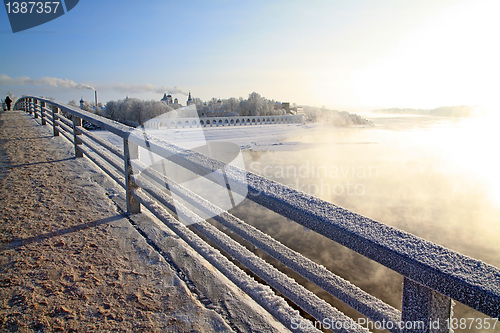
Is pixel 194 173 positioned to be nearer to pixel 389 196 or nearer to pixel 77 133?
pixel 77 133

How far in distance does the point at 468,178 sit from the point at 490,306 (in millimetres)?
15746

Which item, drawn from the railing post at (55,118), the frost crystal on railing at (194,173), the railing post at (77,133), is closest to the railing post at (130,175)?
the frost crystal on railing at (194,173)

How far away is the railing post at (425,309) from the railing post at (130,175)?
2.71 meters

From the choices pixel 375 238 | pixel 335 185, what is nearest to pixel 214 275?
pixel 375 238

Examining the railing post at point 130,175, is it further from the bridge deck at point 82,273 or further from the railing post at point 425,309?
the railing post at point 425,309

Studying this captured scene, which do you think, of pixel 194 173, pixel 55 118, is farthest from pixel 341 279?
pixel 55 118

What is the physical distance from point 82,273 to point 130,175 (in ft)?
3.63

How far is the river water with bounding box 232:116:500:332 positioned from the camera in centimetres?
606

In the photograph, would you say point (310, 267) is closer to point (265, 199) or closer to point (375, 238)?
point (265, 199)

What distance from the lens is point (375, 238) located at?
36.2 inches

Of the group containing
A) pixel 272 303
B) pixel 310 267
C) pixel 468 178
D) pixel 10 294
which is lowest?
pixel 468 178

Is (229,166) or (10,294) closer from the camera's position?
(229,166)

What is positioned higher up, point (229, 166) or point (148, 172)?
point (229, 166)

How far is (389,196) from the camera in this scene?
10383 mm
